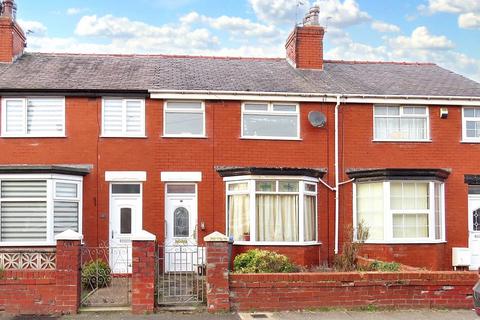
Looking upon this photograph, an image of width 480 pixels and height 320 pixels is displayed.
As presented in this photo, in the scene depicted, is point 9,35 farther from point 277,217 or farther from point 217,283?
point 217,283

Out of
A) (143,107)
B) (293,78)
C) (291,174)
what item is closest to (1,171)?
(143,107)

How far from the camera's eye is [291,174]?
1752 centimetres

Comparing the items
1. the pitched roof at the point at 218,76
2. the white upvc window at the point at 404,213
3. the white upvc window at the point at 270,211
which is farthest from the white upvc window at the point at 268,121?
the white upvc window at the point at 404,213

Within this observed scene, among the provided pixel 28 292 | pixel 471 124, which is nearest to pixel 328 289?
pixel 28 292

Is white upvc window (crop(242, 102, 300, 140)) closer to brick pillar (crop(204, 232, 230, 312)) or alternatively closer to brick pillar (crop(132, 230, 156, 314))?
brick pillar (crop(204, 232, 230, 312))

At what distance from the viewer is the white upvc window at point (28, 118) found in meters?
17.8

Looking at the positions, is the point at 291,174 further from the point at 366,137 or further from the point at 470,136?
the point at 470,136

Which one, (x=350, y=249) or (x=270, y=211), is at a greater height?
(x=270, y=211)

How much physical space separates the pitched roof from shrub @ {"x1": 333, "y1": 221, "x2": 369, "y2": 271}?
4.12m

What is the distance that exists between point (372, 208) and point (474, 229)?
3.40 metres

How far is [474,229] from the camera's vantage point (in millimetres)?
19156

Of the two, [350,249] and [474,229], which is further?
[474,229]

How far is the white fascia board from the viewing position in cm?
1811

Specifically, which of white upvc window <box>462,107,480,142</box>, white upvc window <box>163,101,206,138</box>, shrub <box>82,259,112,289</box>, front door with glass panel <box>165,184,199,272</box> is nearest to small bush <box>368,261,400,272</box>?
front door with glass panel <box>165,184,199,272</box>
